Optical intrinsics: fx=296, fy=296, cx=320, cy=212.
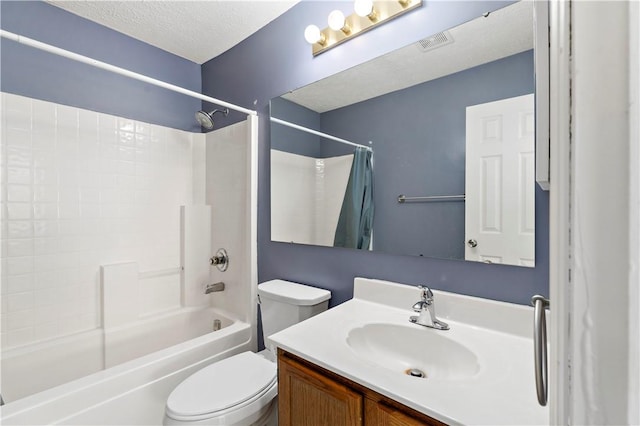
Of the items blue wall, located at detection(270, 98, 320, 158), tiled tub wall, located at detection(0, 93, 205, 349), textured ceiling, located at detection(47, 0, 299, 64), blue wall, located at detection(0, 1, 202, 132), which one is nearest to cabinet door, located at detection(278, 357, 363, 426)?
blue wall, located at detection(270, 98, 320, 158)

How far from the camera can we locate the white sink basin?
98 cm

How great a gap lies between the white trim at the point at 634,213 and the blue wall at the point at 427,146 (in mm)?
864

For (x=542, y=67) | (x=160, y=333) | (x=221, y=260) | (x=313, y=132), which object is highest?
(x=313, y=132)

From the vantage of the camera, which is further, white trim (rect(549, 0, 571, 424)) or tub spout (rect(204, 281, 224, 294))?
tub spout (rect(204, 281, 224, 294))

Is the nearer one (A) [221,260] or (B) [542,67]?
(B) [542,67]

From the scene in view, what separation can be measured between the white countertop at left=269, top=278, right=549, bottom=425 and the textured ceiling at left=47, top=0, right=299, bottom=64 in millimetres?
1614

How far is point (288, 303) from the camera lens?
1.47 metres

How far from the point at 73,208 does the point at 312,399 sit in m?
1.74

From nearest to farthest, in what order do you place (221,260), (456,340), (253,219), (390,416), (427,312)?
(390,416), (456,340), (427,312), (253,219), (221,260)

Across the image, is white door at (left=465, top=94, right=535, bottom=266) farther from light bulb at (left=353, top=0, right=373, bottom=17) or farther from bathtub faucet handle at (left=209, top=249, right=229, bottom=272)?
bathtub faucet handle at (left=209, top=249, right=229, bottom=272)

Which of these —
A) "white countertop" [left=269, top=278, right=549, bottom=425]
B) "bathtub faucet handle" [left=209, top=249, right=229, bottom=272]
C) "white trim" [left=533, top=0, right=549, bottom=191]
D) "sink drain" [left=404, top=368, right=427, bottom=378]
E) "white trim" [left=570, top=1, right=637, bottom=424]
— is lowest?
"sink drain" [left=404, top=368, right=427, bottom=378]

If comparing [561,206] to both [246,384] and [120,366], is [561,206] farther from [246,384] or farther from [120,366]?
[120,366]

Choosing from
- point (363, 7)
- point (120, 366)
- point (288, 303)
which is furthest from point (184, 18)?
point (120, 366)

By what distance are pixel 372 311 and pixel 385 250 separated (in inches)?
10.3
